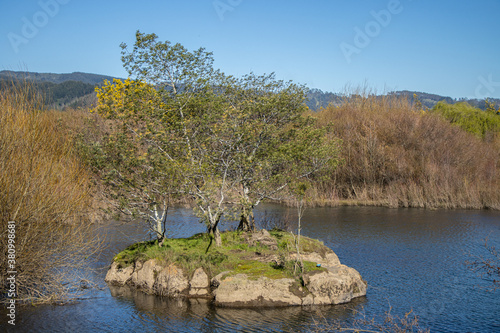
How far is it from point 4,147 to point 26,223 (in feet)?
7.41

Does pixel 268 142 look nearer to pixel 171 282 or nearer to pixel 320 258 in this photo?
pixel 320 258

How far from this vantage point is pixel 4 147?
12.8 metres

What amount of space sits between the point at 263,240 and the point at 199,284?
Answer: 4.07 metres

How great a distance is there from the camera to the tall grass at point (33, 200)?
12586 millimetres

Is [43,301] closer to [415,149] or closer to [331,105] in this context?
[415,149]

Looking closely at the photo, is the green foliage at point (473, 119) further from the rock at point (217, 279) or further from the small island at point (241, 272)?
the rock at point (217, 279)

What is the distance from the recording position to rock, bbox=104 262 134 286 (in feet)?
58.4

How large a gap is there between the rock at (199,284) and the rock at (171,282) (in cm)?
24

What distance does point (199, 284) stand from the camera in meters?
16.5

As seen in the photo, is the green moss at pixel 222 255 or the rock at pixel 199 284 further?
the green moss at pixel 222 255

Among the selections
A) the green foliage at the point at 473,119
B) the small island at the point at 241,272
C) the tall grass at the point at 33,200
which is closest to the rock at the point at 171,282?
the small island at the point at 241,272

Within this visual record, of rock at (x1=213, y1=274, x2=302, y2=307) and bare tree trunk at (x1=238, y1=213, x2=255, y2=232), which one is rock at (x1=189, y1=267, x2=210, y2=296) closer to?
rock at (x1=213, y1=274, x2=302, y2=307)

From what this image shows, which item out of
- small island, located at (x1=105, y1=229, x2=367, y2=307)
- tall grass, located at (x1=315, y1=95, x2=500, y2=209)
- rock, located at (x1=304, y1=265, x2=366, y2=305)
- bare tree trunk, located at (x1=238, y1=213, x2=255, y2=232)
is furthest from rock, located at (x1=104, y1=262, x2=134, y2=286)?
tall grass, located at (x1=315, y1=95, x2=500, y2=209)

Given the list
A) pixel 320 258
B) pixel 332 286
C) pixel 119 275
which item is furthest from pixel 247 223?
pixel 332 286
